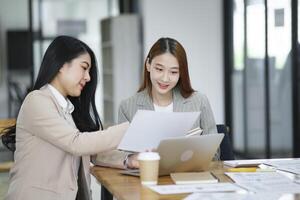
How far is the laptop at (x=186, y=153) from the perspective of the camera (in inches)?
71.3

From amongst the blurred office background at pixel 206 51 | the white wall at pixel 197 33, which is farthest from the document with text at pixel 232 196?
the white wall at pixel 197 33

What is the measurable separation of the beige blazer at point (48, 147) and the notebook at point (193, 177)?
0.82 feet

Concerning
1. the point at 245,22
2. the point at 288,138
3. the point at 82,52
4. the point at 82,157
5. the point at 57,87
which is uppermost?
the point at 245,22

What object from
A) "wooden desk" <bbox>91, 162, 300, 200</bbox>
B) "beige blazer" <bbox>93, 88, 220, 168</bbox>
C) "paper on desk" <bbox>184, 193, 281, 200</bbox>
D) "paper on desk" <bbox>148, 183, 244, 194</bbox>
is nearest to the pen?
"wooden desk" <bbox>91, 162, 300, 200</bbox>

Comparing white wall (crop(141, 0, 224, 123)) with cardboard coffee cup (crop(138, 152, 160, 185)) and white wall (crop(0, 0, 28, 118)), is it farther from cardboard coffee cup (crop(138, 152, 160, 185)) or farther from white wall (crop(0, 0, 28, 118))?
cardboard coffee cup (crop(138, 152, 160, 185))

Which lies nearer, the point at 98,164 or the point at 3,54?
the point at 98,164

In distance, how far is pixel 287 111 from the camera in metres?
4.98

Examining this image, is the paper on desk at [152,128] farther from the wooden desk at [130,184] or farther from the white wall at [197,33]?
the white wall at [197,33]

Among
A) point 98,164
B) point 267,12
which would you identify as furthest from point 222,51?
point 98,164

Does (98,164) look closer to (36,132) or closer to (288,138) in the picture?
(36,132)

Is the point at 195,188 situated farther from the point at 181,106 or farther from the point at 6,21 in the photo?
the point at 6,21

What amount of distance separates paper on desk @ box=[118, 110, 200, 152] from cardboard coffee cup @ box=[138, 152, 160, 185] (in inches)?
4.8

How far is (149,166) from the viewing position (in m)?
1.74

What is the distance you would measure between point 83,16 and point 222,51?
2.89m
